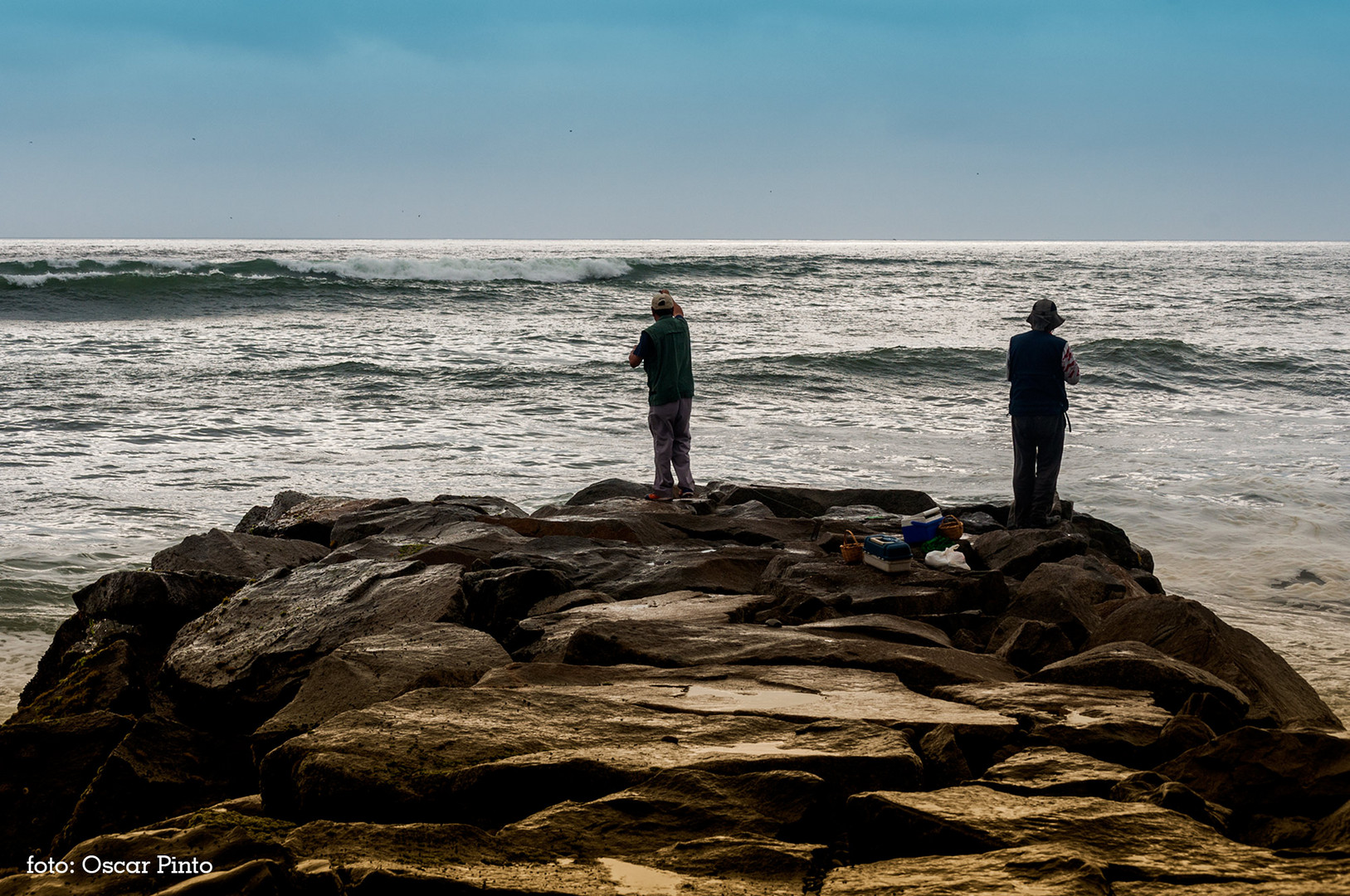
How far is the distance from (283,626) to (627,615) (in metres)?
1.56

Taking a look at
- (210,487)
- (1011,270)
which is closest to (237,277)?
(210,487)

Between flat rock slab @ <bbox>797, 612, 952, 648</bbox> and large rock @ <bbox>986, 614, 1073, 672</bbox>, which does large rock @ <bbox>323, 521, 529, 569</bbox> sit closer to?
flat rock slab @ <bbox>797, 612, 952, 648</bbox>

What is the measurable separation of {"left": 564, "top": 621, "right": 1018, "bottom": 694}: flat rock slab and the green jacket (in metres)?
4.59

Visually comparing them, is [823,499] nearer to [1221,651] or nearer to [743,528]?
[743,528]

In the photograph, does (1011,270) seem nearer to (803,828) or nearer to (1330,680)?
(1330,680)

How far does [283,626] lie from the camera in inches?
187

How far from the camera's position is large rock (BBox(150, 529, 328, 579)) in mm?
6289

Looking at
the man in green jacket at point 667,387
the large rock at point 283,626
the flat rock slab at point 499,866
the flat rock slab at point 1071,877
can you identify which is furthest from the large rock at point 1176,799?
the man in green jacket at point 667,387

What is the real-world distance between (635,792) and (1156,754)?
1625mm

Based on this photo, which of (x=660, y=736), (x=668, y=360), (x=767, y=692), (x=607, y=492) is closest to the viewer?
(x=660, y=736)

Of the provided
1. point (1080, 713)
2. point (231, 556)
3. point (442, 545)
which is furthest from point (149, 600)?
point (1080, 713)

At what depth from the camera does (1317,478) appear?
468 inches

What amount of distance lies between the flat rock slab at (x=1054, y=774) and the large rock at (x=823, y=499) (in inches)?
224

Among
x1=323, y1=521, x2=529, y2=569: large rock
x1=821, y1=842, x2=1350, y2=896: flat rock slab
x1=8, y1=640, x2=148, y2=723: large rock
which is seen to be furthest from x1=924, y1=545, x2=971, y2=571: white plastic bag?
x1=8, y1=640, x2=148, y2=723: large rock
